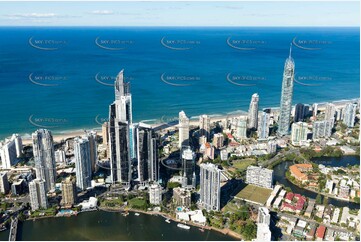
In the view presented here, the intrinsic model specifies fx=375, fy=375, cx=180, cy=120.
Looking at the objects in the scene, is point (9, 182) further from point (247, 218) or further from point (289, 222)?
point (289, 222)

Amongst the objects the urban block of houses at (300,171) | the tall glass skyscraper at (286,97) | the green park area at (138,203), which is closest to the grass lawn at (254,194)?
the urban block of houses at (300,171)

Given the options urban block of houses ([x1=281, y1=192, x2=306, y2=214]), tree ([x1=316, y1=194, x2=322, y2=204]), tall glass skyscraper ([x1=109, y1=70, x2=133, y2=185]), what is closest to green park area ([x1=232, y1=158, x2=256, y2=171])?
urban block of houses ([x1=281, y1=192, x2=306, y2=214])

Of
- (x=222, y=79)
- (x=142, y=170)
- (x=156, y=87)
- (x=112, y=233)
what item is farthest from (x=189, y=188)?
(x=222, y=79)

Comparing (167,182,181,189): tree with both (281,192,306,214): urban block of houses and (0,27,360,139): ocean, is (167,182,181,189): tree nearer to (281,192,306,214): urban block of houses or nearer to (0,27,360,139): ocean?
(281,192,306,214): urban block of houses

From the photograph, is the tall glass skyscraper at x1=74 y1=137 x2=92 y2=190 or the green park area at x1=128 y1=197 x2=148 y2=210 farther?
the tall glass skyscraper at x1=74 y1=137 x2=92 y2=190

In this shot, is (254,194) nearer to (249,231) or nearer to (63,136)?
(249,231)

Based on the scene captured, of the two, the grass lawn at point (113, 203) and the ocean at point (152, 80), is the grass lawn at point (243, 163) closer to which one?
the grass lawn at point (113, 203)
